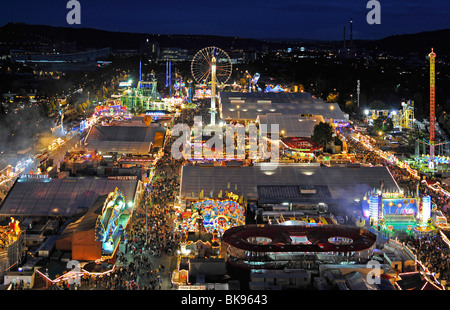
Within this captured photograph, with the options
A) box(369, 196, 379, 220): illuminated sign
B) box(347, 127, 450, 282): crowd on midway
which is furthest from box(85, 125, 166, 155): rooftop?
box(369, 196, 379, 220): illuminated sign

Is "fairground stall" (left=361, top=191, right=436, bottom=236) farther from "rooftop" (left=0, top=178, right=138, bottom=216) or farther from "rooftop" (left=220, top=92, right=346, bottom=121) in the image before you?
"rooftop" (left=220, top=92, right=346, bottom=121)

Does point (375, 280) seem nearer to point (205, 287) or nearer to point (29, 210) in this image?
point (205, 287)

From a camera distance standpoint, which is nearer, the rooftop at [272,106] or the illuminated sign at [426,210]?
the illuminated sign at [426,210]

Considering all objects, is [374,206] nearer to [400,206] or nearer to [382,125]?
[400,206]

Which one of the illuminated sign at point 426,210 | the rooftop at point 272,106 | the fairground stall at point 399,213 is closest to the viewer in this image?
the fairground stall at point 399,213

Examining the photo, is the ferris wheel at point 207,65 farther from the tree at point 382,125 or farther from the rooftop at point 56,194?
the rooftop at point 56,194

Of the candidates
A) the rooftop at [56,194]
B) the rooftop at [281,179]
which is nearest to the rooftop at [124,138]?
the rooftop at [281,179]

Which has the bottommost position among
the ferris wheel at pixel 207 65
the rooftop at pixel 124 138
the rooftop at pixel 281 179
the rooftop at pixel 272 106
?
the rooftop at pixel 281 179

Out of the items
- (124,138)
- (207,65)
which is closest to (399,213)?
(124,138)

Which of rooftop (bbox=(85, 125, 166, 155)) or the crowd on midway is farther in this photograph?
rooftop (bbox=(85, 125, 166, 155))

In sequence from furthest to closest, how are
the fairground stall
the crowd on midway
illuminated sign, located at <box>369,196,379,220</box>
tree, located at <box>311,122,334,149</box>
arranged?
tree, located at <box>311,122,334,149</box> → illuminated sign, located at <box>369,196,379,220</box> → the fairground stall → the crowd on midway

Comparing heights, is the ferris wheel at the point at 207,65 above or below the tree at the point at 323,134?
above
